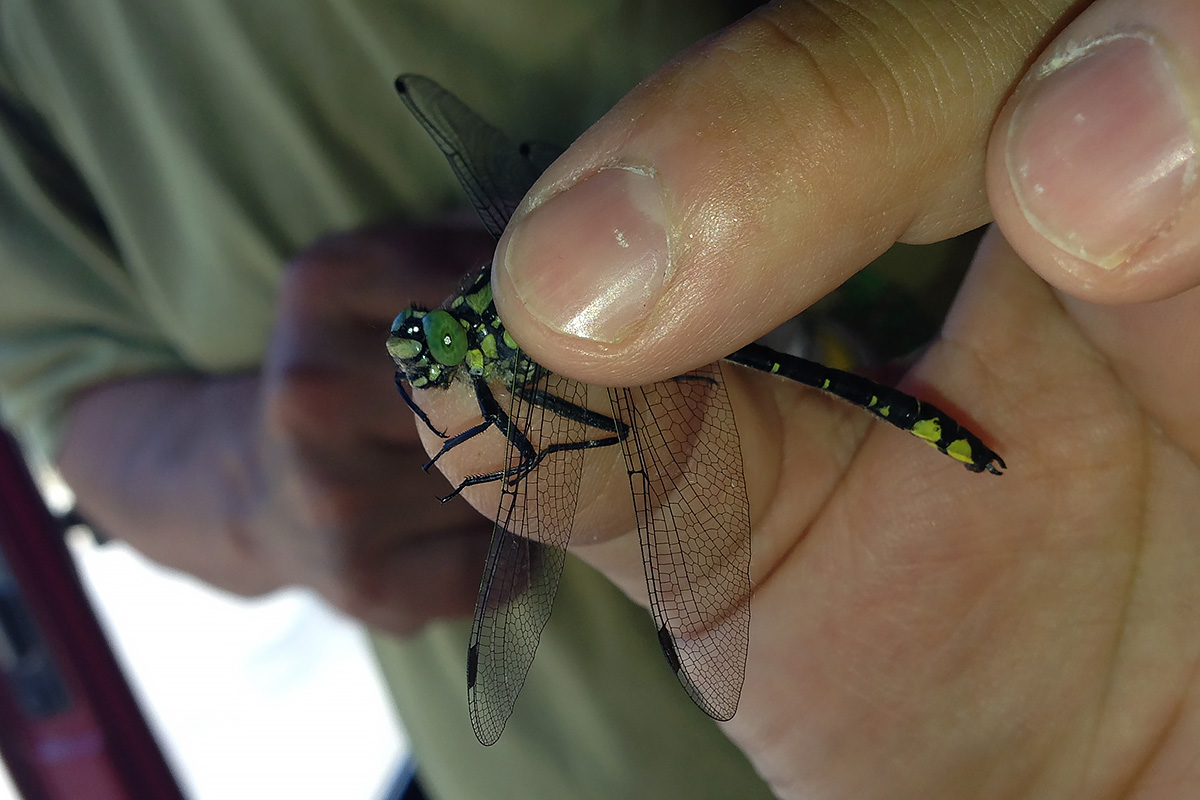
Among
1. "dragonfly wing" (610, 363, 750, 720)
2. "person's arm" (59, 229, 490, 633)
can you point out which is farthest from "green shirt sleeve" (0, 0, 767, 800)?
"dragonfly wing" (610, 363, 750, 720)

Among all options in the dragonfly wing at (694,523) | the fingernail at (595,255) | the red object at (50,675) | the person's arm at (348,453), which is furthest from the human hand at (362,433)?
the red object at (50,675)

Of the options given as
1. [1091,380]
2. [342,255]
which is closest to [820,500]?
[1091,380]

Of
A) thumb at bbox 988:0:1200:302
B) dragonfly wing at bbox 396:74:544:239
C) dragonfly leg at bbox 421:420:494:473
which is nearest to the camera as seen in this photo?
thumb at bbox 988:0:1200:302

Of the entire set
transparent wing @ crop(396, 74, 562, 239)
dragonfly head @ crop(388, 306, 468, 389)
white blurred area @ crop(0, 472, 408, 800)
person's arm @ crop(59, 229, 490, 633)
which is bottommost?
white blurred area @ crop(0, 472, 408, 800)

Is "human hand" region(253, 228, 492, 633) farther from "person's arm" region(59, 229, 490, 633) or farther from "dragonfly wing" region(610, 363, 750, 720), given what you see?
"dragonfly wing" region(610, 363, 750, 720)

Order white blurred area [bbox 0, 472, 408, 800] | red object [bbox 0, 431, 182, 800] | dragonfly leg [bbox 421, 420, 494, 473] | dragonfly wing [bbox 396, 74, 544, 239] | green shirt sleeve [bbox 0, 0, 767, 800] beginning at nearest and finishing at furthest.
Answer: dragonfly leg [bbox 421, 420, 494, 473]
dragonfly wing [bbox 396, 74, 544, 239]
green shirt sleeve [bbox 0, 0, 767, 800]
red object [bbox 0, 431, 182, 800]
white blurred area [bbox 0, 472, 408, 800]

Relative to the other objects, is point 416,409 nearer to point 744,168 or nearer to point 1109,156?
point 744,168

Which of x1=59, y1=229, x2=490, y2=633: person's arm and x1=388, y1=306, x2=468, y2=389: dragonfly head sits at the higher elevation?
x1=388, y1=306, x2=468, y2=389: dragonfly head

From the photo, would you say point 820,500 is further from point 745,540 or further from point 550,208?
point 550,208
